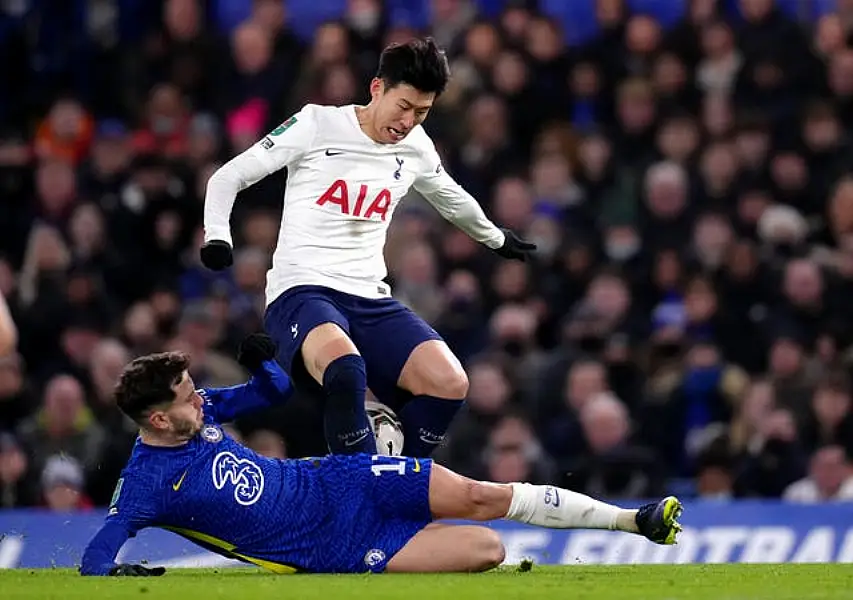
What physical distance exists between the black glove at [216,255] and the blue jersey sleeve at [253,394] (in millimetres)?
665

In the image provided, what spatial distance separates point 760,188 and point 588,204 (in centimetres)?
124

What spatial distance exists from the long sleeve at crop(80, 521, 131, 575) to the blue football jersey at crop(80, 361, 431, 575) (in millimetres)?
70

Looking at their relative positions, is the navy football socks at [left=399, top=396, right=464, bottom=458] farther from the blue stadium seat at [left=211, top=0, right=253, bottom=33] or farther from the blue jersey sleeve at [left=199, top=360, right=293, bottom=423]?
the blue stadium seat at [left=211, top=0, right=253, bottom=33]

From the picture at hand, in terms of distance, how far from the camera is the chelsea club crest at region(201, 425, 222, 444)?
30.7ft

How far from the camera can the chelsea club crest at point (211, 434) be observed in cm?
935

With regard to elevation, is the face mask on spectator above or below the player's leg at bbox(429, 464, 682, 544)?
below

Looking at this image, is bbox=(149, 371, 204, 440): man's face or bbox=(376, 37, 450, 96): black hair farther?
bbox=(376, 37, 450, 96): black hair

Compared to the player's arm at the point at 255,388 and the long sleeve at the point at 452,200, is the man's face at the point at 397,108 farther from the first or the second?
the player's arm at the point at 255,388

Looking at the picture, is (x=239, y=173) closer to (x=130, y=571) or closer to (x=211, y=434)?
(x=211, y=434)

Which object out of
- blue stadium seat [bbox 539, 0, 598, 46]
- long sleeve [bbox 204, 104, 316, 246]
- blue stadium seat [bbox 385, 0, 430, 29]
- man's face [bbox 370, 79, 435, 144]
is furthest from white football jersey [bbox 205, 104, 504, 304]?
blue stadium seat [bbox 385, 0, 430, 29]

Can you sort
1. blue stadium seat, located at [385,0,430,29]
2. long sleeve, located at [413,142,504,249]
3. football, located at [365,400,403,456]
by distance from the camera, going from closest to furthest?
1. football, located at [365,400,403,456]
2. long sleeve, located at [413,142,504,249]
3. blue stadium seat, located at [385,0,430,29]

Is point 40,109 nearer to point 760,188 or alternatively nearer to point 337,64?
point 337,64

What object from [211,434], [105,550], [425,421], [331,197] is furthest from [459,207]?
[105,550]

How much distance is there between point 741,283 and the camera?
47.8 feet
